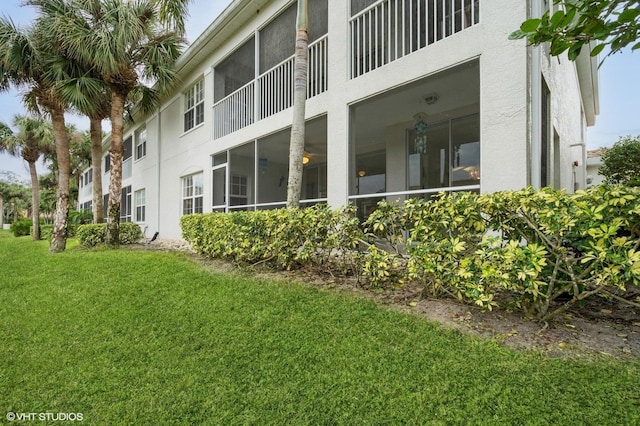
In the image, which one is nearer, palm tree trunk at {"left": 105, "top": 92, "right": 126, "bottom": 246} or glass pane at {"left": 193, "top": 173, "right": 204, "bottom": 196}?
palm tree trunk at {"left": 105, "top": 92, "right": 126, "bottom": 246}

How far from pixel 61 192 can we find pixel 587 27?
511 inches

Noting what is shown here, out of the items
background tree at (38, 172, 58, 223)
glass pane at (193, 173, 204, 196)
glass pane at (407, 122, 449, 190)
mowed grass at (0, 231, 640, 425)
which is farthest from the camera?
background tree at (38, 172, 58, 223)

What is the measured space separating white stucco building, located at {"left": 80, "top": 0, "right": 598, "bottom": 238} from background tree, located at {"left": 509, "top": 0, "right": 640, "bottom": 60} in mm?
1593

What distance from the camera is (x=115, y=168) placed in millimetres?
10484

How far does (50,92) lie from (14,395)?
10.5 m

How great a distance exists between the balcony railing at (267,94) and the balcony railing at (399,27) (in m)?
0.97

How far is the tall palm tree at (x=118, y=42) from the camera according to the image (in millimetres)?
8836

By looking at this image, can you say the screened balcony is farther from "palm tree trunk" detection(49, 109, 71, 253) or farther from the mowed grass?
the mowed grass

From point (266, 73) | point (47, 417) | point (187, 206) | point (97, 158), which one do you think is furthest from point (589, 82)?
point (97, 158)

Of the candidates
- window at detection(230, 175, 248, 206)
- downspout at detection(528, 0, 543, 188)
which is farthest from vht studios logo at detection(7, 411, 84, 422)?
window at detection(230, 175, 248, 206)

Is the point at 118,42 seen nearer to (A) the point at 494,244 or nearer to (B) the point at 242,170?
(B) the point at 242,170

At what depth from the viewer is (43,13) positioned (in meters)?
9.22

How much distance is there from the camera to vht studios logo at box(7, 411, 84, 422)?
2258mm

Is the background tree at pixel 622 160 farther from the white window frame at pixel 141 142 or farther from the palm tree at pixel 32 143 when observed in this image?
the palm tree at pixel 32 143
